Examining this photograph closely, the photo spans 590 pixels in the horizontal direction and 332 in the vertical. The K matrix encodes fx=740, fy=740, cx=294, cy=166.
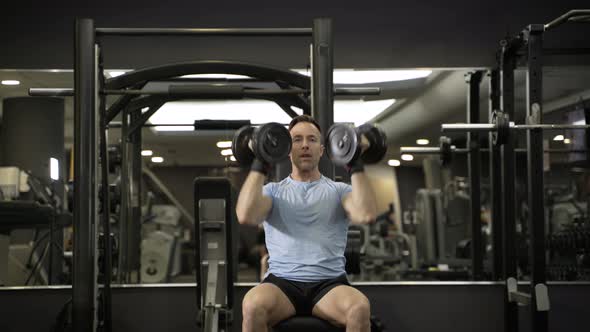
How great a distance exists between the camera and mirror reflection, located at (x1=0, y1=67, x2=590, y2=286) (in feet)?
13.1

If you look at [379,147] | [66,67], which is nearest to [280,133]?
[379,147]

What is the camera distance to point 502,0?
13.8 feet

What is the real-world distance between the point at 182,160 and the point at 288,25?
3.26 feet

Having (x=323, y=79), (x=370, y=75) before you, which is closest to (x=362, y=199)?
(x=323, y=79)

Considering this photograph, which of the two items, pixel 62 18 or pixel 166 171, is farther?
pixel 166 171

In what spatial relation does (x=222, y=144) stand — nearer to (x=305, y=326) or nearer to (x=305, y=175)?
(x=305, y=175)

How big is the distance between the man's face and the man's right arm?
180 millimetres

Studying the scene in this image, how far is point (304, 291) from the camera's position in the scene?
2.54m

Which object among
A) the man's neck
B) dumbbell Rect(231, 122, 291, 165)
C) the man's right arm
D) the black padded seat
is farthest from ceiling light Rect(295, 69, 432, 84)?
the black padded seat

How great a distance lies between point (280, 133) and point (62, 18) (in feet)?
7.36

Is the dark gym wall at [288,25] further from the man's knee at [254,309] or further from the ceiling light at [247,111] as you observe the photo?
the man's knee at [254,309]

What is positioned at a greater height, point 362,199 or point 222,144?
point 222,144

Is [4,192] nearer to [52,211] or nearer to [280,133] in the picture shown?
[52,211]

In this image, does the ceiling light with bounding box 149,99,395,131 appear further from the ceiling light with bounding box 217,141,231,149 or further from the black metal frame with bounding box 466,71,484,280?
the black metal frame with bounding box 466,71,484,280
